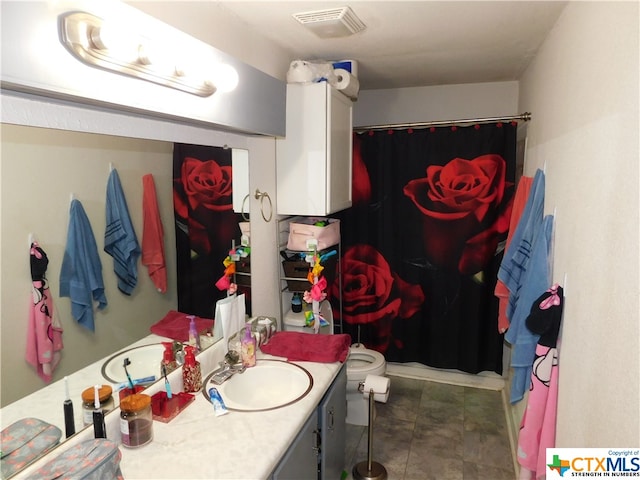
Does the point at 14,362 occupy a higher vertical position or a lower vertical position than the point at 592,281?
lower

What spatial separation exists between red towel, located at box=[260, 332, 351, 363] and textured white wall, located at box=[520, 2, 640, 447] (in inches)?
35.4

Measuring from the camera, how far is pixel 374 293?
326 centimetres

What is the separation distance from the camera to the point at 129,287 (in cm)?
148

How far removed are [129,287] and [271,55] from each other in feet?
4.45

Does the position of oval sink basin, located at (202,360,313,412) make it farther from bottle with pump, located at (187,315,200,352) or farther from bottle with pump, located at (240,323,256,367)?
bottle with pump, located at (187,315,200,352)

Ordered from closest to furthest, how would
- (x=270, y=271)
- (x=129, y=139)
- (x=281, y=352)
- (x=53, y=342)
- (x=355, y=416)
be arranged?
(x=53, y=342), (x=129, y=139), (x=281, y=352), (x=270, y=271), (x=355, y=416)

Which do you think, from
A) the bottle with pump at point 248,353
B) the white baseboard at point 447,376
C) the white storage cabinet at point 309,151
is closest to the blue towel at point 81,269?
the bottle with pump at point 248,353

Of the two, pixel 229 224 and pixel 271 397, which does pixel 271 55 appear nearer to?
pixel 229 224

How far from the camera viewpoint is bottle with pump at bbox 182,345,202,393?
5.43 ft

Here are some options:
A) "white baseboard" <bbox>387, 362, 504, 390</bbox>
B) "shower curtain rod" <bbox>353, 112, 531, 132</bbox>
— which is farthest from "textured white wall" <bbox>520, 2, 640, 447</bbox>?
"white baseboard" <bbox>387, 362, 504, 390</bbox>

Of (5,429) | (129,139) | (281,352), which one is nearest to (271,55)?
(129,139)

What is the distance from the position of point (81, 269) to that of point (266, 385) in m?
0.93

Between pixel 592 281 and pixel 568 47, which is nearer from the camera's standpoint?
pixel 592 281

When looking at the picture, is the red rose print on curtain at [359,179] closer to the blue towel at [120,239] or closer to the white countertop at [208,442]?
the white countertop at [208,442]
